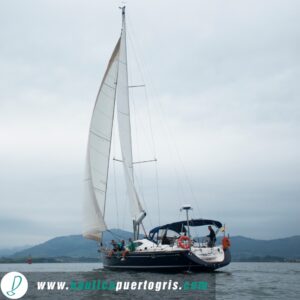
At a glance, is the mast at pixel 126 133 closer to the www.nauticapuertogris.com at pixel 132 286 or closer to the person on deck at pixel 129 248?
the person on deck at pixel 129 248

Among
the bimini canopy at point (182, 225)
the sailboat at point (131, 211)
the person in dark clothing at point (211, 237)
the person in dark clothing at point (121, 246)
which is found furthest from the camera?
the person in dark clothing at point (121, 246)

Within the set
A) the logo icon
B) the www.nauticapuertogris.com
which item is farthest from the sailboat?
the logo icon

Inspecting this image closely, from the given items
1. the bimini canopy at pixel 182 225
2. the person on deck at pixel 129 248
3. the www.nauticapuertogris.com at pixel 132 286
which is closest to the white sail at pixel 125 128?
the bimini canopy at pixel 182 225

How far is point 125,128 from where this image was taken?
3594 cm

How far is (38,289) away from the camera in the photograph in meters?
23.5

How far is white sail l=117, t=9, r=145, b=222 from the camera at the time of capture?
3412 cm

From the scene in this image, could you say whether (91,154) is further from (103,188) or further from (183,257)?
(183,257)

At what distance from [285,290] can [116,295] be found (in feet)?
26.3

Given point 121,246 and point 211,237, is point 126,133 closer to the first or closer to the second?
point 121,246

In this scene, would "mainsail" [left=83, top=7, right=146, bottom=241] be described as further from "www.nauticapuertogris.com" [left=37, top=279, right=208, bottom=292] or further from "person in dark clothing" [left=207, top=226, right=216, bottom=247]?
"www.nauticapuertogris.com" [left=37, top=279, right=208, bottom=292]

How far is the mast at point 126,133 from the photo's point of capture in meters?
34.1

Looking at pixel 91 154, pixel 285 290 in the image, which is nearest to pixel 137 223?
pixel 91 154

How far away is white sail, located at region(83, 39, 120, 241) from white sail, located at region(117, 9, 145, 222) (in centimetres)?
44

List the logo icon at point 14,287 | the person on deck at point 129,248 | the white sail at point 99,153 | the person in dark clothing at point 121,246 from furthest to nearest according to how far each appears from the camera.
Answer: the white sail at point 99,153, the person in dark clothing at point 121,246, the person on deck at point 129,248, the logo icon at point 14,287
